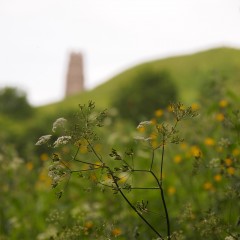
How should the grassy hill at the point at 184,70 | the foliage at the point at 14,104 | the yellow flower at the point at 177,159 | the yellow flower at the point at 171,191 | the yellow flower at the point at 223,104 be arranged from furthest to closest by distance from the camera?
1. the foliage at the point at 14,104
2. the grassy hill at the point at 184,70
3. the yellow flower at the point at 177,159
4. the yellow flower at the point at 171,191
5. the yellow flower at the point at 223,104

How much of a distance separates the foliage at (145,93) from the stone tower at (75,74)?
109044 millimetres

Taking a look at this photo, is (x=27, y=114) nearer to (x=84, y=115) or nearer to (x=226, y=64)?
(x=226, y=64)

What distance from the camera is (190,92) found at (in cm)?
7019

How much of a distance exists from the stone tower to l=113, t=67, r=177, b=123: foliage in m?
109

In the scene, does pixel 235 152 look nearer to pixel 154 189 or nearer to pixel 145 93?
pixel 154 189

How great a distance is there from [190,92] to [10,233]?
65273 mm

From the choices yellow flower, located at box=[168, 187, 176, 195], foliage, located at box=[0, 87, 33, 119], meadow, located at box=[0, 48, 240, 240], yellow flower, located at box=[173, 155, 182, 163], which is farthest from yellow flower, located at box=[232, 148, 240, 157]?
foliage, located at box=[0, 87, 33, 119]

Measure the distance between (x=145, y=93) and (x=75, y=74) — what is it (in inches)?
4736

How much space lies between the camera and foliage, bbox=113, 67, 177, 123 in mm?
45375

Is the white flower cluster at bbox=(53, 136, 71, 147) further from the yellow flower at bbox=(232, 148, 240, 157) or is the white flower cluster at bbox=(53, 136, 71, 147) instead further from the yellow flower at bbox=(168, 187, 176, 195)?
the yellow flower at bbox=(168, 187, 176, 195)

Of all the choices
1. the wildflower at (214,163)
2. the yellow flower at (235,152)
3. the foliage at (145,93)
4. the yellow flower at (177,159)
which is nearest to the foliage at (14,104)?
the foliage at (145,93)

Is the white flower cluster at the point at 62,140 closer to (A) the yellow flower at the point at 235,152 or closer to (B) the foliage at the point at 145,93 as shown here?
(A) the yellow flower at the point at 235,152

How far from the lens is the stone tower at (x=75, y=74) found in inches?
6344

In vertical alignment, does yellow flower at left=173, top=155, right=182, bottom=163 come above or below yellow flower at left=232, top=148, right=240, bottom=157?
below
